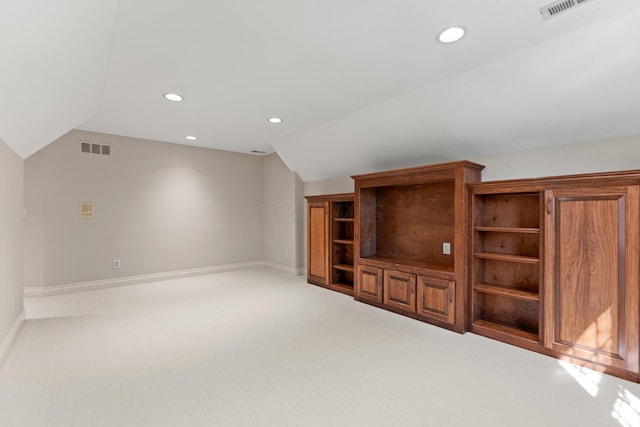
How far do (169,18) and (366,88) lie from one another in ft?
6.20

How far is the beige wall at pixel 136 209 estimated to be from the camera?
15.2 ft

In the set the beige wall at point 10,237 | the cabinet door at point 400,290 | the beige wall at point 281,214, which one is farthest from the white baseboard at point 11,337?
the beige wall at point 281,214

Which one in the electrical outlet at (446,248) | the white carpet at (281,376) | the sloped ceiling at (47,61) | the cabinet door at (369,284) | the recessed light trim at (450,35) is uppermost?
the recessed light trim at (450,35)

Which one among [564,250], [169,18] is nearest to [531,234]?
[564,250]

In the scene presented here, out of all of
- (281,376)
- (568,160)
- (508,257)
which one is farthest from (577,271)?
(281,376)

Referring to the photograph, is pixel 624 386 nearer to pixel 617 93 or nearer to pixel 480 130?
pixel 617 93

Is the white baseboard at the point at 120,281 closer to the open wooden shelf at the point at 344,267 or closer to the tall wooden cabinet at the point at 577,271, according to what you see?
the open wooden shelf at the point at 344,267

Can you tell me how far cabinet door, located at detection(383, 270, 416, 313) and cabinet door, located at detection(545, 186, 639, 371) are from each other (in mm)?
1357

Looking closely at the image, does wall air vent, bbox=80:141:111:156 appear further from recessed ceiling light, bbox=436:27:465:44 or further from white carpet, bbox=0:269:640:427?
recessed ceiling light, bbox=436:27:465:44

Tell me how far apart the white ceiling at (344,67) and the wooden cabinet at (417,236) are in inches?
19.7

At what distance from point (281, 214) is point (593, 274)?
16.7 feet

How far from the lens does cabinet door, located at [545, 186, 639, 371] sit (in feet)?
7.76

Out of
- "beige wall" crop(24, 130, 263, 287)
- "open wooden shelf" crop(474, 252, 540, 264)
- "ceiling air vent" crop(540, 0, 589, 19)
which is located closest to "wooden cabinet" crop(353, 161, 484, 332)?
"open wooden shelf" crop(474, 252, 540, 264)

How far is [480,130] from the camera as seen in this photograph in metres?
3.33
